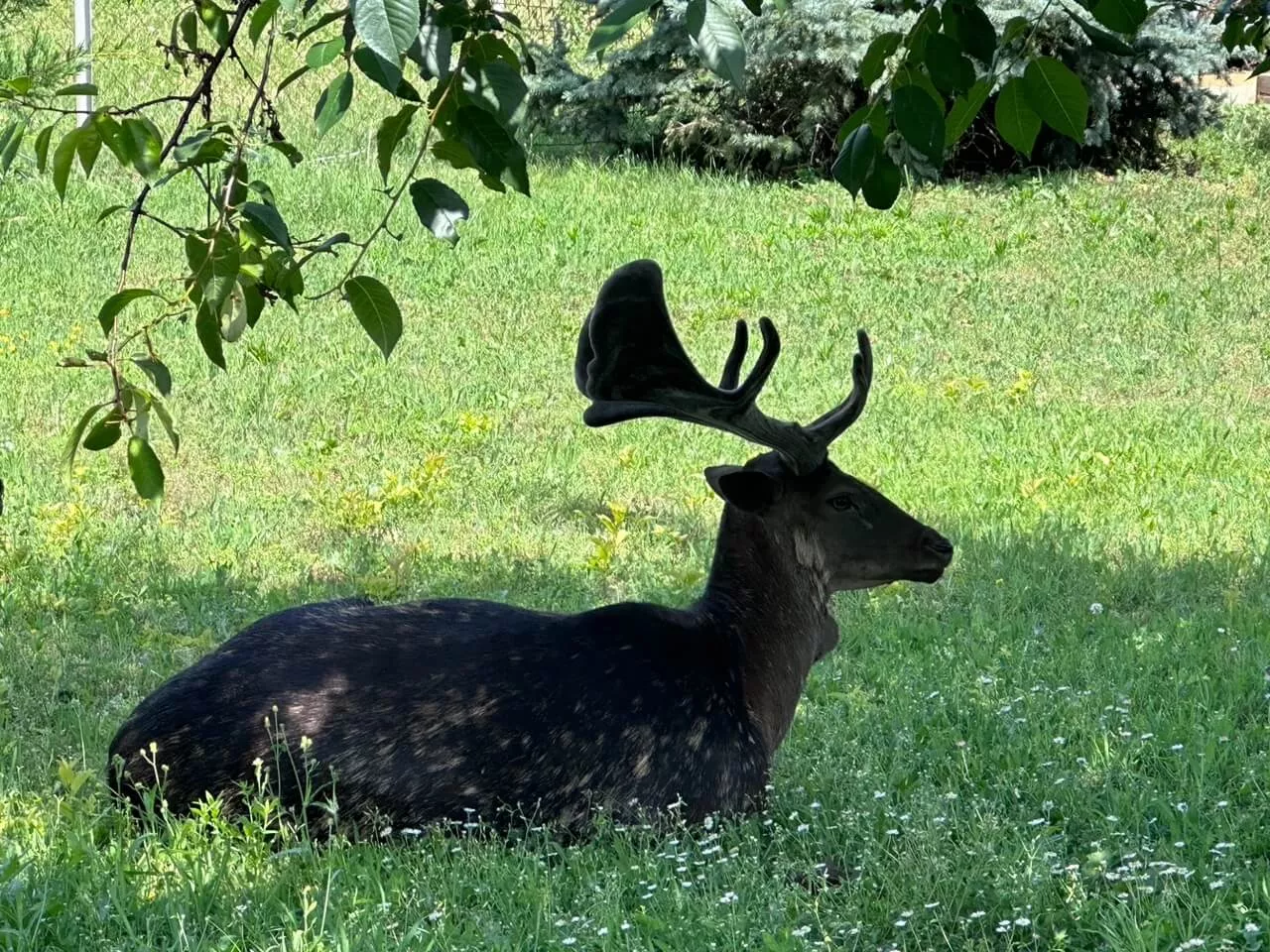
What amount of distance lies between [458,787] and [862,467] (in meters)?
5.98

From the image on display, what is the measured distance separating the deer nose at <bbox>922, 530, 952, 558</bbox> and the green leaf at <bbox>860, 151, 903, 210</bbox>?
1.92 meters

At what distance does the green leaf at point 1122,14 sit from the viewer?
3588mm

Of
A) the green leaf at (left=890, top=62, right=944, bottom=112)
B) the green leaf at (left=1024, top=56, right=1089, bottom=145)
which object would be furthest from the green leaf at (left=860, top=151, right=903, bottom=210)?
the green leaf at (left=1024, top=56, right=1089, bottom=145)

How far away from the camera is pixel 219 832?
189 inches

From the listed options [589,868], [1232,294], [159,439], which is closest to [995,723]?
[589,868]

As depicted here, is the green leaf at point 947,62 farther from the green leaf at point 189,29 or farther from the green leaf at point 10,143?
the green leaf at point 10,143

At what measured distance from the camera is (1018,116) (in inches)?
149

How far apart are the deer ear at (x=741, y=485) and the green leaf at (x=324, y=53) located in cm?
223

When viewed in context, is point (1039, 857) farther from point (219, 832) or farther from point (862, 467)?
point (862, 467)

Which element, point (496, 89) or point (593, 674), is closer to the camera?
point (496, 89)

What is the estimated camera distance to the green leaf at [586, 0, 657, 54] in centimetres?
259

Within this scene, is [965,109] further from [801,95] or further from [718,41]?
[801,95]

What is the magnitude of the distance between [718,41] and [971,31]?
155 centimetres

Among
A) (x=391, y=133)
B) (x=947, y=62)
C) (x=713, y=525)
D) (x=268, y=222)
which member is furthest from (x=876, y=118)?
(x=713, y=525)
